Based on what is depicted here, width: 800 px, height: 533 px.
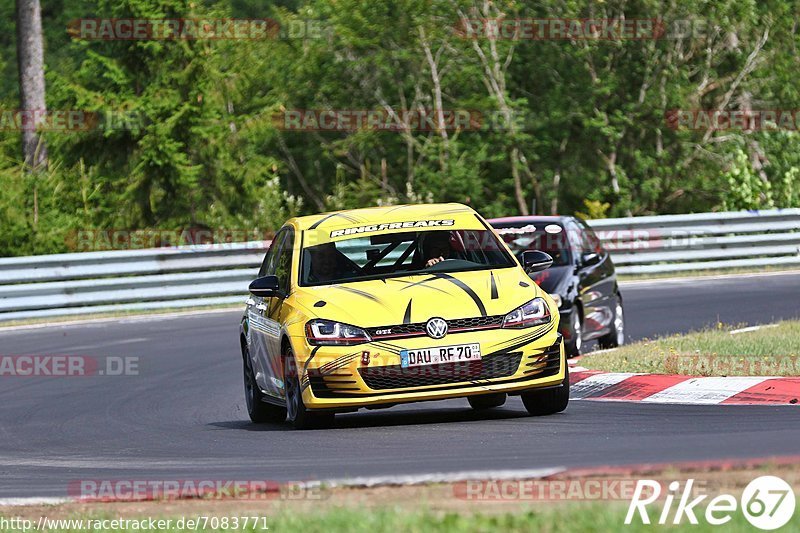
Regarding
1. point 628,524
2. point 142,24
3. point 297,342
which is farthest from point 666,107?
point 628,524

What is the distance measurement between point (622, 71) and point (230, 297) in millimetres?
13482

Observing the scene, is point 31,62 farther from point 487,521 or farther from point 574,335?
point 487,521

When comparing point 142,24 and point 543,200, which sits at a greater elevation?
point 142,24

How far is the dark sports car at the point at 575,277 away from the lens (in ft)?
53.8

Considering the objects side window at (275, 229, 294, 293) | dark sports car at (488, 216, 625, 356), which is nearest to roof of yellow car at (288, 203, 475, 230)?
side window at (275, 229, 294, 293)

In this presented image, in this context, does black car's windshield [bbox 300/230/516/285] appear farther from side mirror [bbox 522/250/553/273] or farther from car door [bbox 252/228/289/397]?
car door [bbox 252/228/289/397]

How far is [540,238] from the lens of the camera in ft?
56.7

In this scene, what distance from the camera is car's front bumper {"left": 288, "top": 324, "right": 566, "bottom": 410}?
34.6 ft

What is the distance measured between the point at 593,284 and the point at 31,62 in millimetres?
16842

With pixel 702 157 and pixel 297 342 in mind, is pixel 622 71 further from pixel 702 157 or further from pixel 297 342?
pixel 297 342

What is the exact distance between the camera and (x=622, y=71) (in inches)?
1387

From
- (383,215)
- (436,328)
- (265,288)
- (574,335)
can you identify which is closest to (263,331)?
(265,288)

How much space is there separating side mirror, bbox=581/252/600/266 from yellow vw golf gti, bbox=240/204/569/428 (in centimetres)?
514

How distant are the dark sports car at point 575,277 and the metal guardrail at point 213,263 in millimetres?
8362
